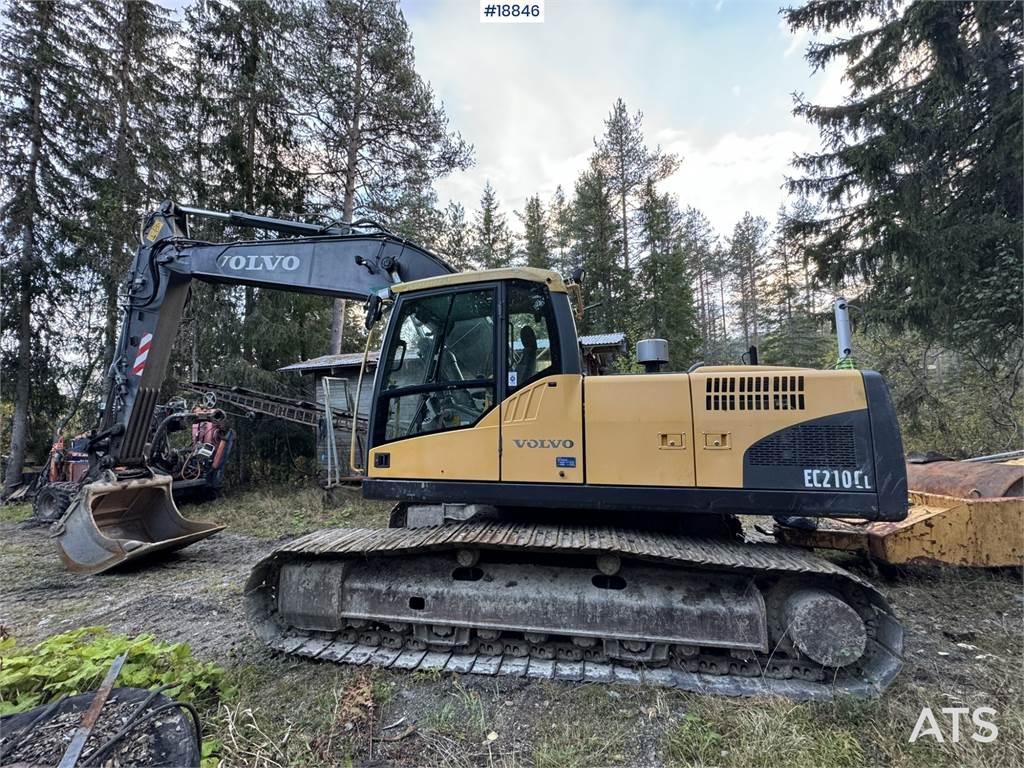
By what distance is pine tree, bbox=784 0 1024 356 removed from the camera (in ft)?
28.2

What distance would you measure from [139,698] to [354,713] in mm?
1024

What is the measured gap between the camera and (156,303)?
5223 mm

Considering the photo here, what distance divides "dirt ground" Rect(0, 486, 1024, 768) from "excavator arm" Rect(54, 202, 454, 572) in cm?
137

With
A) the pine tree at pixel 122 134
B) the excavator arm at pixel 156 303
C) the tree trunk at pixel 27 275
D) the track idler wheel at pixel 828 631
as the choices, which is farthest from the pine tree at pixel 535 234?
the track idler wheel at pixel 828 631

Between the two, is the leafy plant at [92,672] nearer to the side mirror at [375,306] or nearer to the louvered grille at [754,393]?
the side mirror at [375,306]

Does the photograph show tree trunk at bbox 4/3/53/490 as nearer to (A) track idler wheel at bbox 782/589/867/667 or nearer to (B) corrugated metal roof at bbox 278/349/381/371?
(B) corrugated metal roof at bbox 278/349/381/371

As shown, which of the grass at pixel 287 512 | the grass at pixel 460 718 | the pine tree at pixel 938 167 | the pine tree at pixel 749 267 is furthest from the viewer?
the pine tree at pixel 749 267

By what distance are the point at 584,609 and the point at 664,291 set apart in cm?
1768

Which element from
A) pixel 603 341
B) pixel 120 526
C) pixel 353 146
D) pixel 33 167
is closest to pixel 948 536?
pixel 120 526

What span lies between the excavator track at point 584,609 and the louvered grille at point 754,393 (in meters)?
0.93

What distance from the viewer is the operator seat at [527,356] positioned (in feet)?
11.1

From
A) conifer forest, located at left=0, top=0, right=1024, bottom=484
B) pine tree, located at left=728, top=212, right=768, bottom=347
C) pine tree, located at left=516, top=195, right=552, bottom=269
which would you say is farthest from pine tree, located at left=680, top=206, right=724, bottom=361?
conifer forest, located at left=0, top=0, right=1024, bottom=484

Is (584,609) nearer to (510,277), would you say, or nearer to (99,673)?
(510,277)

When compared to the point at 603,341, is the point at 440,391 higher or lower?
lower
